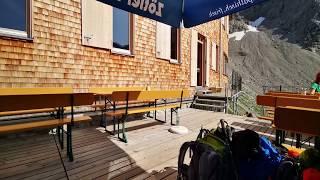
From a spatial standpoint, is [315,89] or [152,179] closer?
[152,179]

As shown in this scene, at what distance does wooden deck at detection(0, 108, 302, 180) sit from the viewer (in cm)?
376

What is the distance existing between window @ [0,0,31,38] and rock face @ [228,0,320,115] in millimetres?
42025

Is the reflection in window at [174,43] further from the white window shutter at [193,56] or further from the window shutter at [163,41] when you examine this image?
the white window shutter at [193,56]

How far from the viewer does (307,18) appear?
68812 mm

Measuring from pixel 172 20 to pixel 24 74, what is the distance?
153 inches

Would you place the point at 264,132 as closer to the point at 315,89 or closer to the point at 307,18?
the point at 315,89

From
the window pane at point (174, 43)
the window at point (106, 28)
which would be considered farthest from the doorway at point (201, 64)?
the window at point (106, 28)

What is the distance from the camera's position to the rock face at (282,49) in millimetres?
53562

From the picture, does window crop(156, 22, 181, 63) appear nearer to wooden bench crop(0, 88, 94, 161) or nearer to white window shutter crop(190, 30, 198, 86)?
white window shutter crop(190, 30, 198, 86)

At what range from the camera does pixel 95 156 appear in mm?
4523

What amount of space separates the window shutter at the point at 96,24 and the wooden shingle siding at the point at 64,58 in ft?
0.50

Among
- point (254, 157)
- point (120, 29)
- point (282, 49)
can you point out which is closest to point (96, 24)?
point (120, 29)

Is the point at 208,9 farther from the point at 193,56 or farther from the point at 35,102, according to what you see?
the point at 193,56

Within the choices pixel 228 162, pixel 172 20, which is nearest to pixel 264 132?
pixel 172 20
